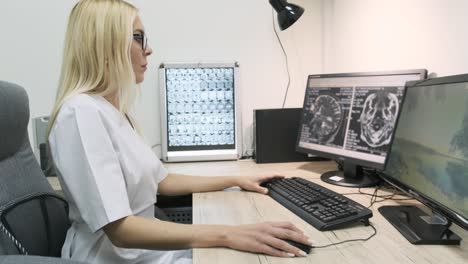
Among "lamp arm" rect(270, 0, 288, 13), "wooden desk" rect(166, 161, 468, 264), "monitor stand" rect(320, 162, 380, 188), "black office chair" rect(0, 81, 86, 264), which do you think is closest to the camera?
"wooden desk" rect(166, 161, 468, 264)

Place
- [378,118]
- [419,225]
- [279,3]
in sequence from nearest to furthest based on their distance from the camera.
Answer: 1. [419,225]
2. [378,118]
3. [279,3]

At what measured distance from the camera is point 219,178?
1.40 meters

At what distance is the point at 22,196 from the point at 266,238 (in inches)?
27.4

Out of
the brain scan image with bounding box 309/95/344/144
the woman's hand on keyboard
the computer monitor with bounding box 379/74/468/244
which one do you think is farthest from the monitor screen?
the woman's hand on keyboard

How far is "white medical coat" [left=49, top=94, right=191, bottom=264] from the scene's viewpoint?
90cm

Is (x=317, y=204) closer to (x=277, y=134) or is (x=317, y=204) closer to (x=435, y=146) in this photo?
(x=435, y=146)

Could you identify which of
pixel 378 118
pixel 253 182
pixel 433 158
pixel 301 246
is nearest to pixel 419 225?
pixel 433 158

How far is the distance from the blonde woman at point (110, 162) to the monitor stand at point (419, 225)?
0.98 feet

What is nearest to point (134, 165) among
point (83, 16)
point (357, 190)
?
point (83, 16)

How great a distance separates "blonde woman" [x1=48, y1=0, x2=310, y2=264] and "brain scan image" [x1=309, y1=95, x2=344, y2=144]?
719 millimetres

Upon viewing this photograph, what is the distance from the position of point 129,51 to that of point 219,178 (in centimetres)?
Result: 60

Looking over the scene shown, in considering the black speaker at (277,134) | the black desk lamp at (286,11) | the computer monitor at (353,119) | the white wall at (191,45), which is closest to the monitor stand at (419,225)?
the computer monitor at (353,119)

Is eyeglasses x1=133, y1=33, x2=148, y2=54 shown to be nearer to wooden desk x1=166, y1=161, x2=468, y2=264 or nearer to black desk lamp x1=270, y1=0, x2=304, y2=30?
wooden desk x1=166, y1=161, x2=468, y2=264

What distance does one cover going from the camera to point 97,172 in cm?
90
